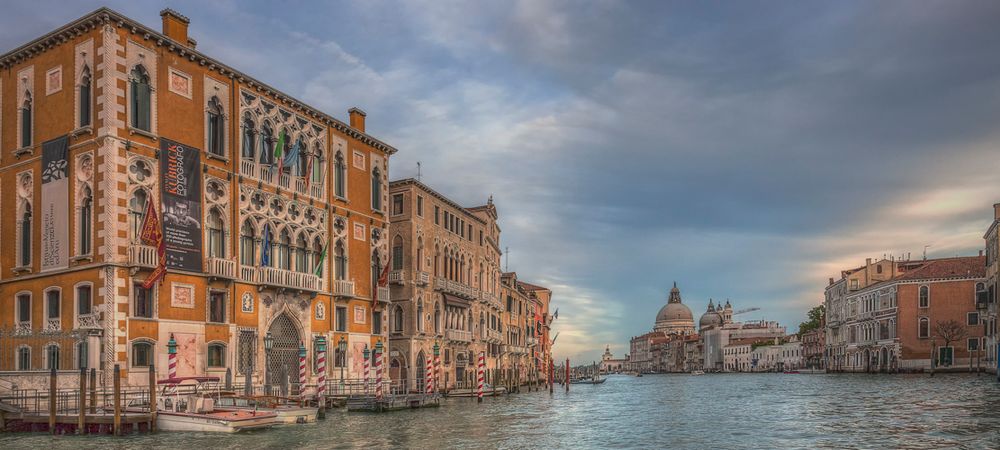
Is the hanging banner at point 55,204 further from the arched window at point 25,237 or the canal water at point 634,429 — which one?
the canal water at point 634,429

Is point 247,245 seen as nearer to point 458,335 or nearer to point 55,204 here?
point 55,204

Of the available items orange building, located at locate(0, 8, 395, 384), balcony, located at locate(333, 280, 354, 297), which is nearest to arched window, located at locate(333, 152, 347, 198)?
orange building, located at locate(0, 8, 395, 384)

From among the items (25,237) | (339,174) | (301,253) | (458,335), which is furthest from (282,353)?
(458,335)

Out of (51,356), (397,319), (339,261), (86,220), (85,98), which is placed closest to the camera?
(51,356)

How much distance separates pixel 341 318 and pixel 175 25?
533 inches

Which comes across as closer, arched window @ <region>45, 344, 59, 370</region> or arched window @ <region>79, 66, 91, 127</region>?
arched window @ <region>45, 344, 59, 370</region>

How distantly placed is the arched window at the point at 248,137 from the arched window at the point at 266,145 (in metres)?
0.37

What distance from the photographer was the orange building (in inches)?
1017

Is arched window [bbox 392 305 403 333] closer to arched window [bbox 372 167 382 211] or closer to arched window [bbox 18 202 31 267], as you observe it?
arched window [bbox 372 167 382 211]

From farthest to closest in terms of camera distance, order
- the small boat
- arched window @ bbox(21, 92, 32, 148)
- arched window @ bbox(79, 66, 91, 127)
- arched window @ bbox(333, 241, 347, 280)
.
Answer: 1. arched window @ bbox(333, 241, 347, 280)
2. arched window @ bbox(21, 92, 32, 148)
3. arched window @ bbox(79, 66, 91, 127)
4. the small boat

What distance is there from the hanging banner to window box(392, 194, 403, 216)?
19.3 metres

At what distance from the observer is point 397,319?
44188mm

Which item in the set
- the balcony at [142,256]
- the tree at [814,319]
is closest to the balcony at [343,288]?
the balcony at [142,256]

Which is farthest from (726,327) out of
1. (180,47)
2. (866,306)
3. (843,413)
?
(180,47)
